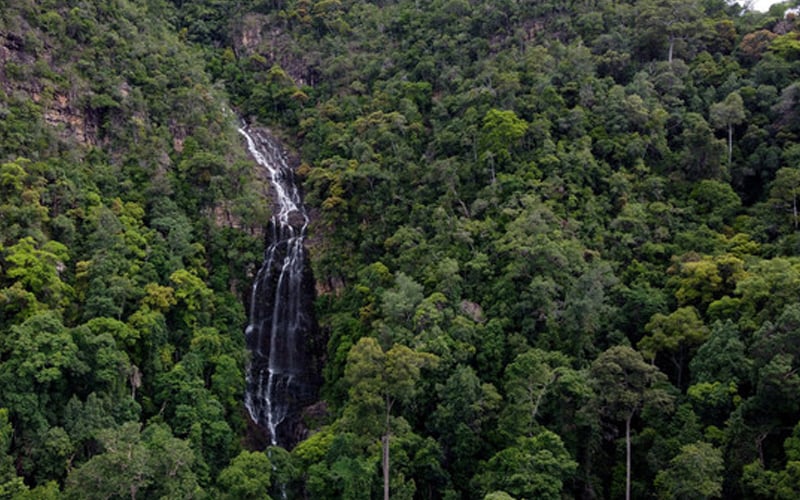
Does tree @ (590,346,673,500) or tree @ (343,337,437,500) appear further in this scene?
tree @ (343,337,437,500)

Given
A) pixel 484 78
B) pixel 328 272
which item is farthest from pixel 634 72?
pixel 328 272

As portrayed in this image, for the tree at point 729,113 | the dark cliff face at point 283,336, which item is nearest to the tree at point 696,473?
the dark cliff face at point 283,336

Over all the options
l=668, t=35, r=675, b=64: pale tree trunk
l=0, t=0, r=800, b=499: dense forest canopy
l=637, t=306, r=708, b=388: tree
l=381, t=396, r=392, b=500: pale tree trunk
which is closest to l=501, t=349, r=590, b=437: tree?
l=0, t=0, r=800, b=499: dense forest canopy

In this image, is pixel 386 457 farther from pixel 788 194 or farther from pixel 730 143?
pixel 730 143

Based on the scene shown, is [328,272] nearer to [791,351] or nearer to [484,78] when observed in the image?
[484,78]

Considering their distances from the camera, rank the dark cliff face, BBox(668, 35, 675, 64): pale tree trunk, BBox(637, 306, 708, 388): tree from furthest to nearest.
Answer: BBox(668, 35, 675, 64): pale tree trunk
the dark cliff face
BBox(637, 306, 708, 388): tree

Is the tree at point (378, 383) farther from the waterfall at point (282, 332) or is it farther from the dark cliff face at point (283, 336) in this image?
the waterfall at point (282, 332)

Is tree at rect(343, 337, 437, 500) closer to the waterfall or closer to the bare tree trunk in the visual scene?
the bare tree trunk

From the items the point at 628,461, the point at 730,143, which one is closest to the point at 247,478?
the point at 628,461
